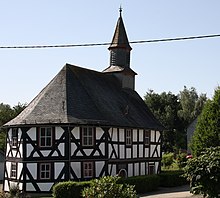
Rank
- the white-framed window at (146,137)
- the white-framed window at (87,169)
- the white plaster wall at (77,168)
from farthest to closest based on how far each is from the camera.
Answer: the white-framed window at (146,137) < the white-framed window at (87,169) < the white plaster wall at (77,168)

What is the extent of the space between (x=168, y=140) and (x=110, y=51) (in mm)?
38074

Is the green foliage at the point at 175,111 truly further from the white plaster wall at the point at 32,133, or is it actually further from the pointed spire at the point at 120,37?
the white plaster wall at the point at 32,133

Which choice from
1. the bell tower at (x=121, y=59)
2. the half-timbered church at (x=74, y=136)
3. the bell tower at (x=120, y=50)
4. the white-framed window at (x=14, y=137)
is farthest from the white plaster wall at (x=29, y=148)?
the bell tower at (x=120, y=50)

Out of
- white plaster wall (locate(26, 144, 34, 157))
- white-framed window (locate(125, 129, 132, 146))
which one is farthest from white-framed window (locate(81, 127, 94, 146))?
white-framed window (locate(125, 129, 132, 146))

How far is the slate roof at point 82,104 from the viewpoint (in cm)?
3316

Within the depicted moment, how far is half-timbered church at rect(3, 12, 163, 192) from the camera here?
3225 centimetres

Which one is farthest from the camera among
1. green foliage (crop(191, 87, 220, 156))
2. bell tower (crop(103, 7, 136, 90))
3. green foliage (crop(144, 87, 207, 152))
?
green foliage (crop(144, 87, 207, 152))

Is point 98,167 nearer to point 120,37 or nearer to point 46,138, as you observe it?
point 46,138

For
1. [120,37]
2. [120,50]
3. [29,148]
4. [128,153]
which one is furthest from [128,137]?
[120,37]

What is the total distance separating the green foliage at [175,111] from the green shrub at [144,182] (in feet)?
146

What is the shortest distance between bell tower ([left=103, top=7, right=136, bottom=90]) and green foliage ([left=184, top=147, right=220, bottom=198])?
25856mm

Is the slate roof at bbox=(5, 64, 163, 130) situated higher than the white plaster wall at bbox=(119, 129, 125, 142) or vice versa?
the slate roof at bbox=(5, 64, 163, 130)

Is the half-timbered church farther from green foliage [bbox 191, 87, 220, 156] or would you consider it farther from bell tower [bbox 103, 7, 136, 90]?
green foliage [bbox 191, 87, 220, 156]

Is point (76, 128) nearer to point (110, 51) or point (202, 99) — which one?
point (110, 51)
